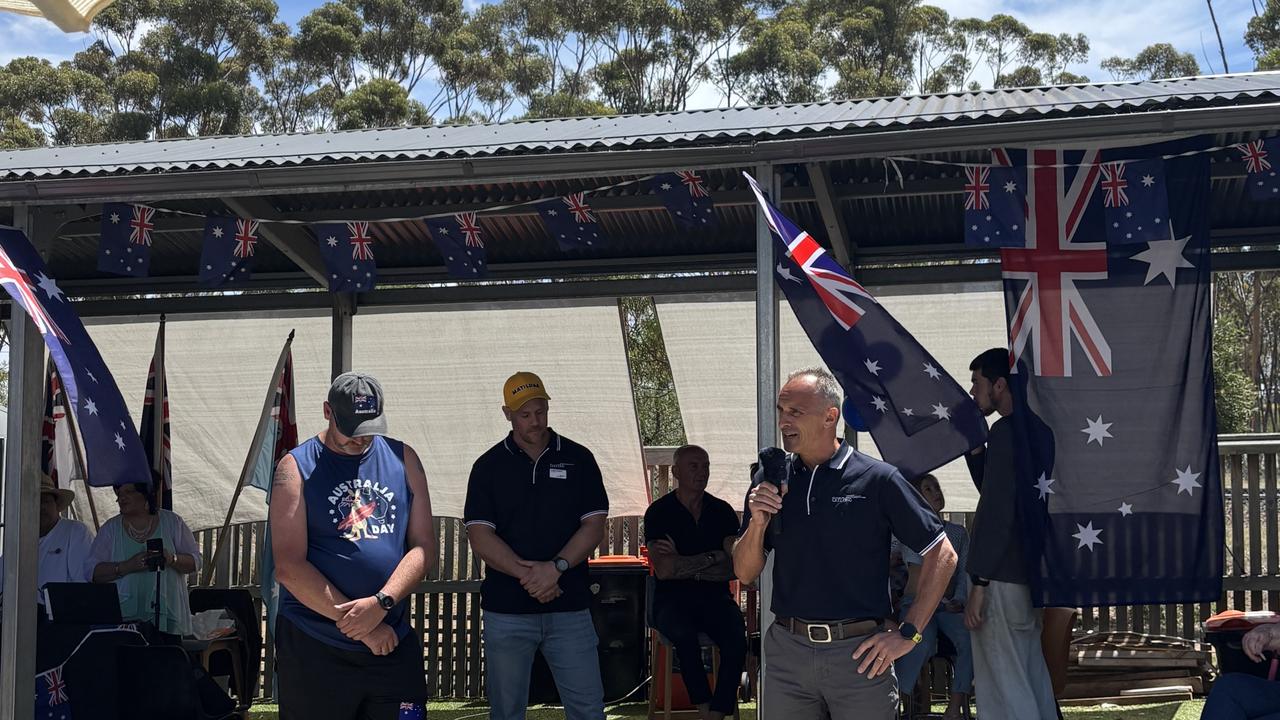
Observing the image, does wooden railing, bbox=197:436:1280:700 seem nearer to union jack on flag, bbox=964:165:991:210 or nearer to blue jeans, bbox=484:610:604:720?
blue jeans, bbox=484:610:604:720

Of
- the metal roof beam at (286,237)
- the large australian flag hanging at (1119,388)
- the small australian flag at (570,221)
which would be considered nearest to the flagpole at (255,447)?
the metal roof beam at (286,237)

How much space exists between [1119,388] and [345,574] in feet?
Result: 10.7

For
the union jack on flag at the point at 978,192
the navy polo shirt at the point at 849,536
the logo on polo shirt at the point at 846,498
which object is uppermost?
the union jack on flag at the point at 978,192

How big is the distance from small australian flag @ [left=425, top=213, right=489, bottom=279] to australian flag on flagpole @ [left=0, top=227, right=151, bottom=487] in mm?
1774

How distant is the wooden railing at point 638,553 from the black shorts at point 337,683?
3.73 metres

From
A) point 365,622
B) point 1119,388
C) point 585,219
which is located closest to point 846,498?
point 365,622

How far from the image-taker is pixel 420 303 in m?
8.82

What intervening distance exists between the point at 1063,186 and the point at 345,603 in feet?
11.3

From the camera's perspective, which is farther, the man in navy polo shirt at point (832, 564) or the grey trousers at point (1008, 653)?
the grey trousers at point (1008, 653)

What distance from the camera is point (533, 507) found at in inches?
229

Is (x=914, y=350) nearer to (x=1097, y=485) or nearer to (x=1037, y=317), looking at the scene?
(x=1037, y=317)

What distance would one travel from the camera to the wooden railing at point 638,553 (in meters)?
8.67

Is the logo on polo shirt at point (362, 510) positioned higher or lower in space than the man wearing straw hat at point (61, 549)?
higher

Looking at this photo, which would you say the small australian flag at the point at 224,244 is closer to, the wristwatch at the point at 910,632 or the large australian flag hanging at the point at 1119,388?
the large australian flag hanging at the point at 1119,388
